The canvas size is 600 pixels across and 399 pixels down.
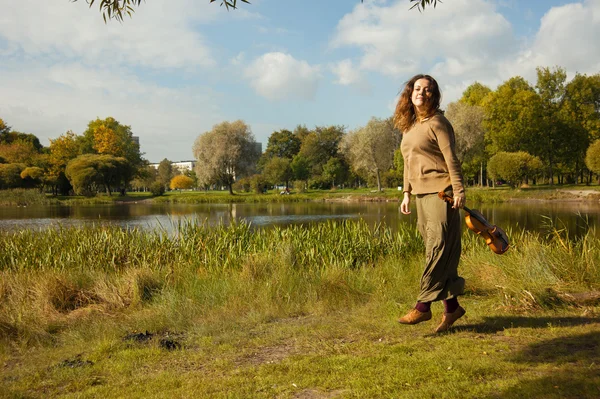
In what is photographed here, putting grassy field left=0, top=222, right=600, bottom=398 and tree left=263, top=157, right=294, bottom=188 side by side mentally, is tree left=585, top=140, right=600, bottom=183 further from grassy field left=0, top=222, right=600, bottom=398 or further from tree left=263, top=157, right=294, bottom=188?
grassy field left=0, top=222, right=600, bottom=398

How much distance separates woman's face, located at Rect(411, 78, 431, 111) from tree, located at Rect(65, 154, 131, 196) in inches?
1909

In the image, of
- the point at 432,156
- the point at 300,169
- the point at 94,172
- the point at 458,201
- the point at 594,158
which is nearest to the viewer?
the point at 458,201

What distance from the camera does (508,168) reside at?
40.0 metres

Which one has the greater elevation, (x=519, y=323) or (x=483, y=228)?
(x=483, y=228)

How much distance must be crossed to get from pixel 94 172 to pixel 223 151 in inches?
516

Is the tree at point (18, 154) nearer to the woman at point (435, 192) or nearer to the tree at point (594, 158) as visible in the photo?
the tree at point (594, 158)

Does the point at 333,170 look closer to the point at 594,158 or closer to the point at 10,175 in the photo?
the point at 594,158

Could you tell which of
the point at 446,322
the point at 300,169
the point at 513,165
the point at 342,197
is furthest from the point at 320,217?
the point at 300,169

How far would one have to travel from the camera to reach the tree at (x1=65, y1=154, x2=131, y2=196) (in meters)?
47.5

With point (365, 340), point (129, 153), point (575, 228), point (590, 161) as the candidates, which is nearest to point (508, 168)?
point (590, 161)

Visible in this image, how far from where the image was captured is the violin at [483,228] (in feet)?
12.0

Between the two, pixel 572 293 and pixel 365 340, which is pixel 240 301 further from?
pixel 572 293

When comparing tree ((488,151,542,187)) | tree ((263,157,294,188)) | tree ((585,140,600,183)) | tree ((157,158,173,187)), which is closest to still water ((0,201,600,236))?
tree ((585,140,600,183))

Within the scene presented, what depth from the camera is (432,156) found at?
12.4 feet
